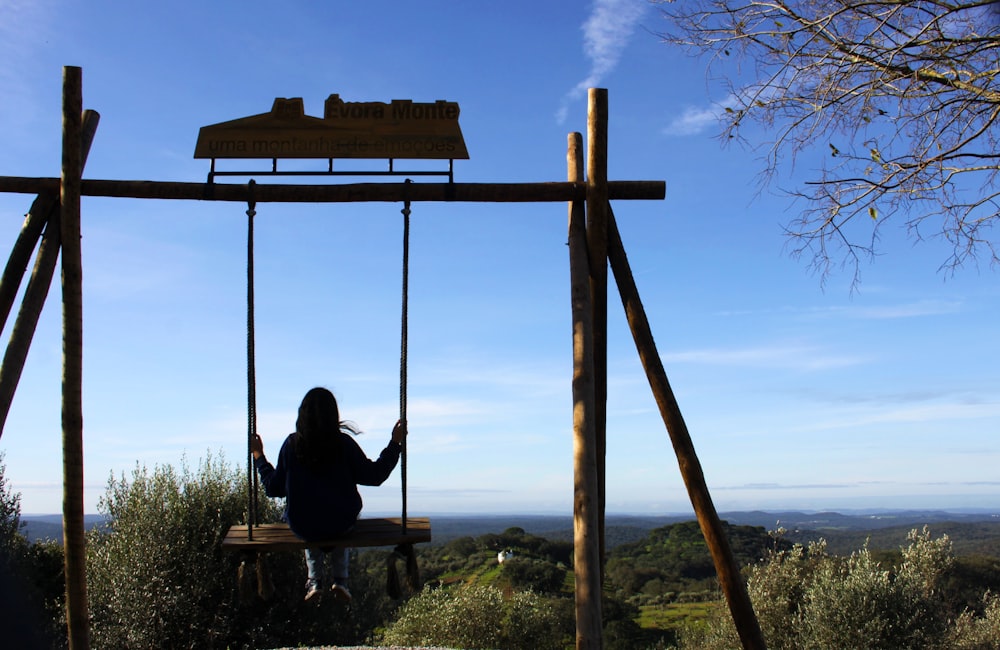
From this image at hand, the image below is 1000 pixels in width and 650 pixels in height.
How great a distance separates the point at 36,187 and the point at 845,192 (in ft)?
20.8

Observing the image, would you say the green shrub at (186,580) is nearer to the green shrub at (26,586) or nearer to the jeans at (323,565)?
the green shrub at (26,586)

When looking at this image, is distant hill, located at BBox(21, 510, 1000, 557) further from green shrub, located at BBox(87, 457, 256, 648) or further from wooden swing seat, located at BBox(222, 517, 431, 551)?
wooden swing seat, located at BBox(222, 517, 431, 551)

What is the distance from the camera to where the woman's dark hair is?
5109 mm

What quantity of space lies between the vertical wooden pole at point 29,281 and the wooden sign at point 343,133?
1053mm

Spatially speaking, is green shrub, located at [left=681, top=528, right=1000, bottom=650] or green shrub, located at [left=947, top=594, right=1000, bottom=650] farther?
green shrub, located at [left=947, top=594, right=1000, bottom=650]

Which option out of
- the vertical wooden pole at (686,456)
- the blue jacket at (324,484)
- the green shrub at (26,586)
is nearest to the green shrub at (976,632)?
the vertical wooden pole at (686,456)

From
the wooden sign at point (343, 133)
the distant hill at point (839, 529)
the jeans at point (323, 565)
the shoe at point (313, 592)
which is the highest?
the wooden sign at point (343, 133)

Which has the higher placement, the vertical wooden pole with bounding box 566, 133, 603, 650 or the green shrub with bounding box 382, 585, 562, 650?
the vertical wooden pole with bounding box 566, 133, 603, 650

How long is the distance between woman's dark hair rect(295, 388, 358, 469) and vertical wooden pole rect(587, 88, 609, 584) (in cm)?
170

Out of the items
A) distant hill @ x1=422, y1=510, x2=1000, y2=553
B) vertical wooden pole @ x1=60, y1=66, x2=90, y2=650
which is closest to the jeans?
vertical wooden pole @ x1=60, y1=66, x2=90, y2=650

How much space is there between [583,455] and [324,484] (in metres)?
1.64

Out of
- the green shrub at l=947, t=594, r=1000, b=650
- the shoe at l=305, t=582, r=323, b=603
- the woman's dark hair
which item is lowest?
the green shrub at l=947, t=594, r=1000, b=650

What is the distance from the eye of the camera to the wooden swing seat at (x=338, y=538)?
194 inches

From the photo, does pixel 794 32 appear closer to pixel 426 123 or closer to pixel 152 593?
pixel 426 123
